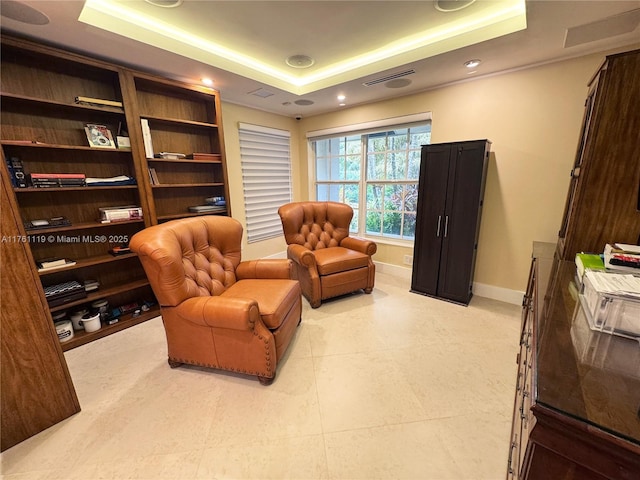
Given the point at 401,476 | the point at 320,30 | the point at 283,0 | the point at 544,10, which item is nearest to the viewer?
the point at 401,476

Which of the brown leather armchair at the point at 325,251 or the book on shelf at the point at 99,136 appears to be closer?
the book on shelf at the point at 99,136

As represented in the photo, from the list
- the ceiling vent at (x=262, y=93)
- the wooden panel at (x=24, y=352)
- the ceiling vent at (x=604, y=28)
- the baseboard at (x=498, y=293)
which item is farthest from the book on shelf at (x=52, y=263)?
the ceiling vent at (x=604, y=28)

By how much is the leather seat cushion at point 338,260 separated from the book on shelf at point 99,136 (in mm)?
2157

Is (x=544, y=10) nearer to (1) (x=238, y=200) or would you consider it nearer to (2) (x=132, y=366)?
(1) (x=238, y=200)

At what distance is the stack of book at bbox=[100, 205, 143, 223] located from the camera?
2241mm

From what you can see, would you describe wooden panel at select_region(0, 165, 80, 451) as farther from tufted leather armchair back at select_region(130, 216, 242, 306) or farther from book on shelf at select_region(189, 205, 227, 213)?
book on shelf at select_region(189, 205, 227, 213)

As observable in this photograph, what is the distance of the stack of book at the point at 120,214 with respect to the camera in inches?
88.2

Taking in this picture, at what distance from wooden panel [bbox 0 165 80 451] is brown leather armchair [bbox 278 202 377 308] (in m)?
1.85

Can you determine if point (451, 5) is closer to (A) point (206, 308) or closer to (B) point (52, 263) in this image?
(A) point (206, 308)

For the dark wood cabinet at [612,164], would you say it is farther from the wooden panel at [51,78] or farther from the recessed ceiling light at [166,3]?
the wooden panel at [51,78]

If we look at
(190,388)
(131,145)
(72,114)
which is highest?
(72,114)

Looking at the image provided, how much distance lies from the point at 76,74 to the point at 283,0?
1.84m

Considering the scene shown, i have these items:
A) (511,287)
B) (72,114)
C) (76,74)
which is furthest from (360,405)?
(76,74)

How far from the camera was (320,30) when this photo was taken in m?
2.02
